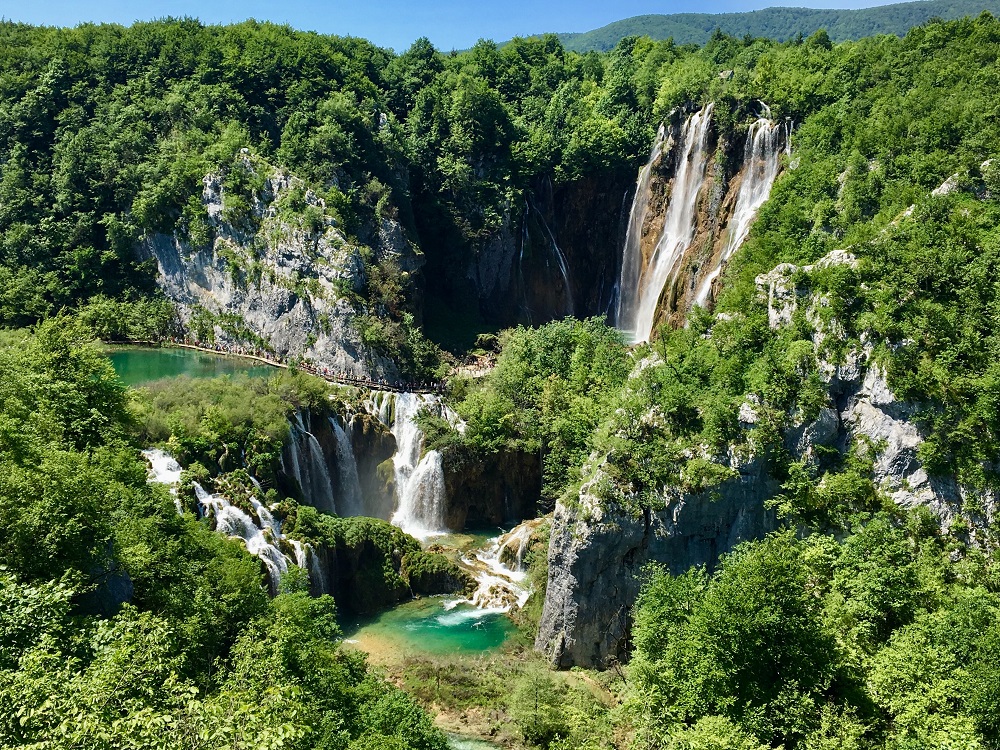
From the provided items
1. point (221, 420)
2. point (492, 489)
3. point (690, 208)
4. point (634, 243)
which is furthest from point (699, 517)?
point (634, 243)

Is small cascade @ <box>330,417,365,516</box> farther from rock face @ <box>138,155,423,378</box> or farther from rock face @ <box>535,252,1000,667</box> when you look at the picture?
rock face @ <box>535,252,1000,667</box>

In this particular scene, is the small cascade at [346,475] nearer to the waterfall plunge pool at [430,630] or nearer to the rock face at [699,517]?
the waterfall plunge pool at [430,630]

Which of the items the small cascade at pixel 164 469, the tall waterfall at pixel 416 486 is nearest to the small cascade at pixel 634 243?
the tall waterfall at pixel 416 486

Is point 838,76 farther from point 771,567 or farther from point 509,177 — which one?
point 771,567

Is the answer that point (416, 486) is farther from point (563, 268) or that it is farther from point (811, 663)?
point (563, 268)

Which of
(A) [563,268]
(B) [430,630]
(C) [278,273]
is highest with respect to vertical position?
(A) [563,268]
